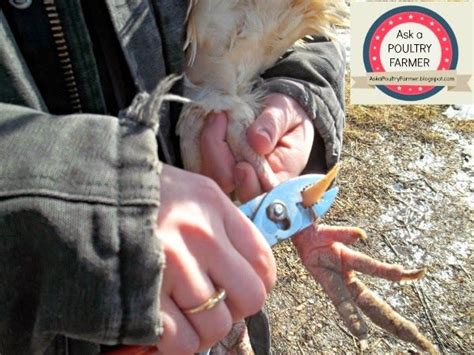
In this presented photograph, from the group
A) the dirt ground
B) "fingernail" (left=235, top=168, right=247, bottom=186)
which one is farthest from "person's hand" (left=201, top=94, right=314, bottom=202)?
the dirt ground

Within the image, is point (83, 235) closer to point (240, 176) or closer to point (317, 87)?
point (240, 176)

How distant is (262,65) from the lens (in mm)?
882

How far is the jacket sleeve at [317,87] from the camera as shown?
0.89 meters

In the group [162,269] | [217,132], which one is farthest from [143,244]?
[217,132]

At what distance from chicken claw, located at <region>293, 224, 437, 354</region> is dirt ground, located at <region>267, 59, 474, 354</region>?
33.0 inches

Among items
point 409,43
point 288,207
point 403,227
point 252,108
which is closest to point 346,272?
point 288,207

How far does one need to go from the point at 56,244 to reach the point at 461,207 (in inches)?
72.6

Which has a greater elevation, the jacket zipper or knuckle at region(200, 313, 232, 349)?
the jacket zipper

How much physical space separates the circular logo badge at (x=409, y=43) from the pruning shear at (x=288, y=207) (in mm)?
1732

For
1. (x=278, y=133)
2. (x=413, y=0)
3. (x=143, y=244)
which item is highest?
(x=143, y=244)

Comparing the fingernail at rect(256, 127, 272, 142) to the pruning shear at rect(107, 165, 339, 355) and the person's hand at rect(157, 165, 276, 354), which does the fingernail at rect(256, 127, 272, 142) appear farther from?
the person's hand at rect(157, 165, 276, 354)

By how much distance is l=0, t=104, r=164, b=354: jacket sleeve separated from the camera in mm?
467

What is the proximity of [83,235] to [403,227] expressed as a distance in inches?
65.2

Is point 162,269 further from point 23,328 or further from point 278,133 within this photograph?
point 278,133
